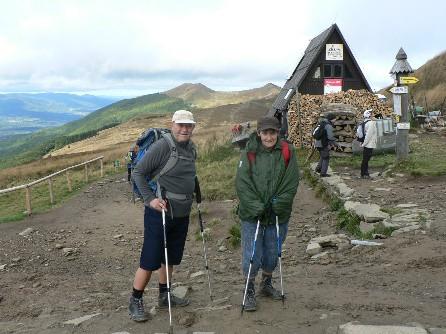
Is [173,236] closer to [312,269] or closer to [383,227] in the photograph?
[312,269]

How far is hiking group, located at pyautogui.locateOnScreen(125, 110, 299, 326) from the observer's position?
4793 mm

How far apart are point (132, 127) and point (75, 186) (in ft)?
233

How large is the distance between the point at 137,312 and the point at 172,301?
544 mm

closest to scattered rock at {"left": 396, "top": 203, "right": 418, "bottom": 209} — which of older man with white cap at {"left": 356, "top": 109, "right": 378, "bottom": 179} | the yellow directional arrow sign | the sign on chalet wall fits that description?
older man with white cap at {"left": 356, "top": 109, "right": 378, "bottom": 179}

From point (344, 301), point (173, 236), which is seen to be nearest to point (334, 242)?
point (344, 301)

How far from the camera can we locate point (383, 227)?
7.84 meters

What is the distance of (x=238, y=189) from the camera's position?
4.91 metres

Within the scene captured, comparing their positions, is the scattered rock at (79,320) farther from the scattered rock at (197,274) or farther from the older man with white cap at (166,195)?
the scattered rock at (197,274)

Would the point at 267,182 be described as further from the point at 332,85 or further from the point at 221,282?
the point at 332,85

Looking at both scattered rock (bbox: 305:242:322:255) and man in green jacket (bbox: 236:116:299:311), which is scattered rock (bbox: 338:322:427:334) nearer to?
man in green jacket (bbox: 236:116:299:311)

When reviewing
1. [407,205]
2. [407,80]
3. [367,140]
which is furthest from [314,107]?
[407,205]

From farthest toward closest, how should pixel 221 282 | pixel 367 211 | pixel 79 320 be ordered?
pixel 367 211 → pixel 221 282 → pixel 79 320

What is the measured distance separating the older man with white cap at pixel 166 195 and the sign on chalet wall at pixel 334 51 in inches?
832

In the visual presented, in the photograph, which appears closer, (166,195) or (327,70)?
(166,195)
